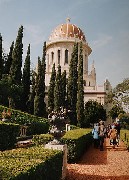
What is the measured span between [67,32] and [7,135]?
50398 millimetres

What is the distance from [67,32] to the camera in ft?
205

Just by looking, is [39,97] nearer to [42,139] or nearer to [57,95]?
[57,95]

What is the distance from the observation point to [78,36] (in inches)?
2438

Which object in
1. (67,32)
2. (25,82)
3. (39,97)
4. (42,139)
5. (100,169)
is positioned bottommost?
(100,169)

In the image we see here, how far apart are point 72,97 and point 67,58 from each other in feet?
53.9

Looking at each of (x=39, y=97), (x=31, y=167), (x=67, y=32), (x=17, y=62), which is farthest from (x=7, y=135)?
(x=67, y=32)

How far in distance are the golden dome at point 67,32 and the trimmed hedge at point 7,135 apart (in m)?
48.1

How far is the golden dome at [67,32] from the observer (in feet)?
203

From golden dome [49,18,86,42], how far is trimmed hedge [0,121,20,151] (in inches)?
1895

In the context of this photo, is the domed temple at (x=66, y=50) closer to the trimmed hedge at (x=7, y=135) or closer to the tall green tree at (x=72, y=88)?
the tall green tree at (x=72, y=88)

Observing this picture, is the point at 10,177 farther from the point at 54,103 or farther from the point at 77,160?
the point at 54,103

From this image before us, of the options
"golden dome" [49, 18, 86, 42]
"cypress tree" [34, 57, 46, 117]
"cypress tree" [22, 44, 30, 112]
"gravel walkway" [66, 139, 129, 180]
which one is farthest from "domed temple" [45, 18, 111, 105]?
"gravel walkway" [66, 139, 129, 180]

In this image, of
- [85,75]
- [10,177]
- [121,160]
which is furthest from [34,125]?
[85,75]

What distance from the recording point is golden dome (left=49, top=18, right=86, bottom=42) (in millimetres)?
61781
